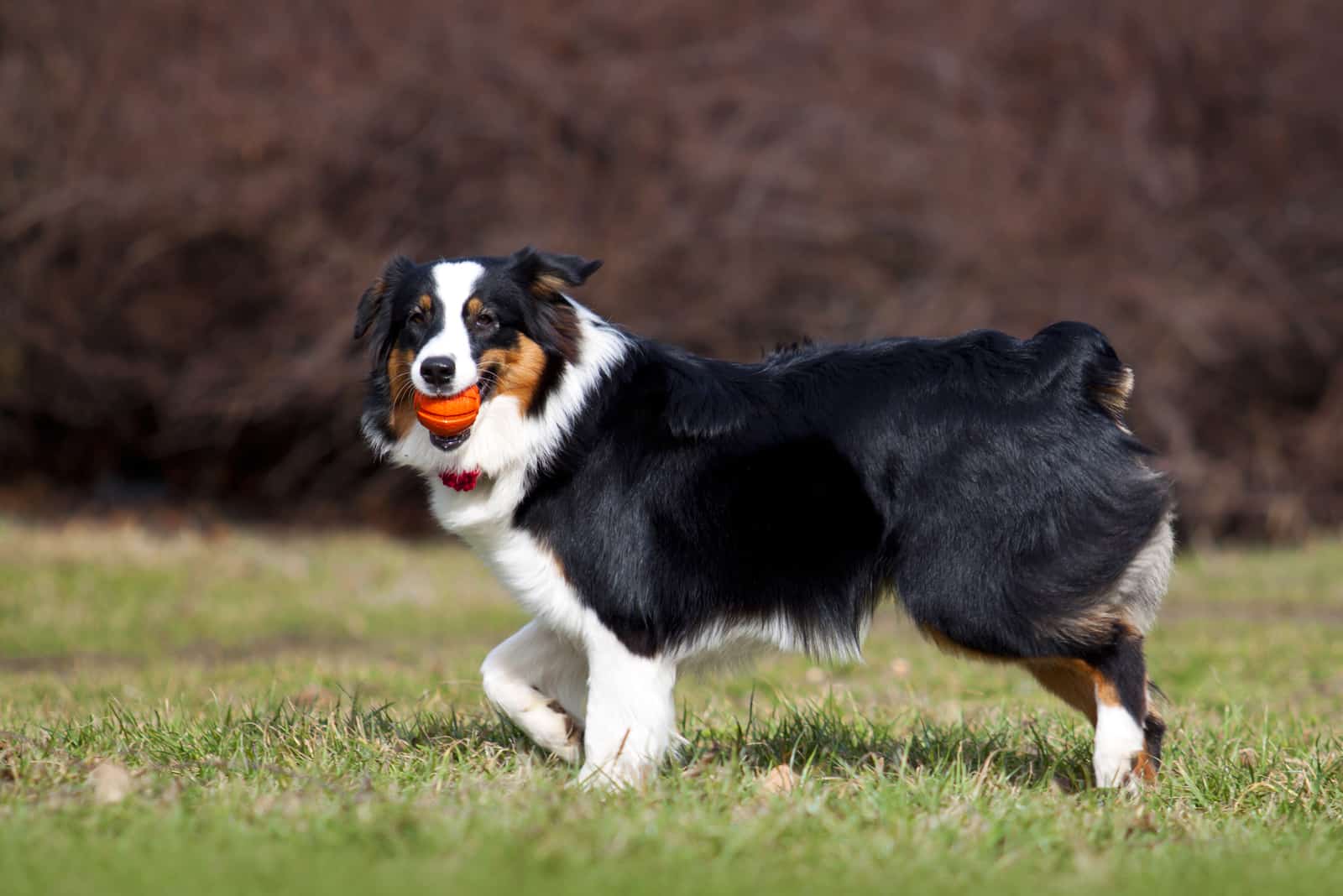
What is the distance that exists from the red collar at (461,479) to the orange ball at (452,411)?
0.15 m

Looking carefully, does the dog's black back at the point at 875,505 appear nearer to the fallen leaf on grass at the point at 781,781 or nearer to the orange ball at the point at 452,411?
the orange ball at the point at 452,411

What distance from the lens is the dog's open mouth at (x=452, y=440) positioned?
4.84 meters

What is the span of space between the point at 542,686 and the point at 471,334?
1.25 metres

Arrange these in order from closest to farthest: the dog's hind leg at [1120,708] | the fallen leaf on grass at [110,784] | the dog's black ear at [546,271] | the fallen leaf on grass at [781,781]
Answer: the fallen leaf on grass at [110,784]
the fallen leaf on grass at [781,781]
the dog's hind leg at [1120,708]
the dog's black ear at [546,271]

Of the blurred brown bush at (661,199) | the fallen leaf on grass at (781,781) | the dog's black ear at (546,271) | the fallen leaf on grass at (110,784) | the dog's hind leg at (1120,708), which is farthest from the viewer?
the blurred brown bush at (661,199)

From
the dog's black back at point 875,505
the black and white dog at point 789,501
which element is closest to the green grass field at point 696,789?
the black and white dog at point 789,501

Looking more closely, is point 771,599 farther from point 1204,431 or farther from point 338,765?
point 1204,431

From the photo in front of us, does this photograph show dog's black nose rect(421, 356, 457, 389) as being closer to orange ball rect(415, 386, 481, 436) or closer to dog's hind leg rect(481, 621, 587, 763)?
orange ball rect(415, 386, 481, 436)

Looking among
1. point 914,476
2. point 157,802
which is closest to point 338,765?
point 157,802

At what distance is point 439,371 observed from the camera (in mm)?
4684

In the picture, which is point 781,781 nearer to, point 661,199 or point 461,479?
point 461,479

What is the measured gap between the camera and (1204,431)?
15695mm

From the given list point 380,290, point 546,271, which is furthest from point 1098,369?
point 380,290

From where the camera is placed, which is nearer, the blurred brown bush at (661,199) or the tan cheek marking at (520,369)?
the tan cheek marking at (520,369)
